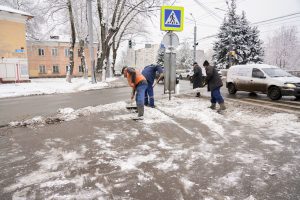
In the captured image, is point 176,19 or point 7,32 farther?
point 7,32

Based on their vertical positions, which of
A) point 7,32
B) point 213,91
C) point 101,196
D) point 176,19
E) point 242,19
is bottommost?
point 101,196

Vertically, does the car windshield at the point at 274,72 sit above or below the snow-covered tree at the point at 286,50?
below

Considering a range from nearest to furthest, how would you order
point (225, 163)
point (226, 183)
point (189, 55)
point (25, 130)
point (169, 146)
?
1. point (226, 183)
2. point (225, 163)
3. point (169, 146)
4. point (25, 130)
5. point (189, 55)

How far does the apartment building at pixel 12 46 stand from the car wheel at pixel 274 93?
1986cm

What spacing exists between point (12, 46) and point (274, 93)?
21.7 metres

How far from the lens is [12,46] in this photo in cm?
2339

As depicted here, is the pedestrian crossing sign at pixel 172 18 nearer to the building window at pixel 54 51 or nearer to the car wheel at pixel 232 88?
the car wheel at pixel 232 88

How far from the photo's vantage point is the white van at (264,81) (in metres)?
11.0

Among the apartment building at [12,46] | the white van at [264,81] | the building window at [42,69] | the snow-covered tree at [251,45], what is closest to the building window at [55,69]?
the building window at [42,69]

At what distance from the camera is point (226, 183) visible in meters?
3.58

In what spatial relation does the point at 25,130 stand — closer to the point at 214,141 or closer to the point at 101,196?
the point at 101,196

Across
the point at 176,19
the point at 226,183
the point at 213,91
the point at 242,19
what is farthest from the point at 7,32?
the point at 242,19

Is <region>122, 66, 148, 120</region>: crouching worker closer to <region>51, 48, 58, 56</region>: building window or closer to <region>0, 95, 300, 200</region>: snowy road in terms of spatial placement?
<region>0, 95, 300, 200</region>: snowy road

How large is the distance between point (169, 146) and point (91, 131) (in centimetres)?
206
